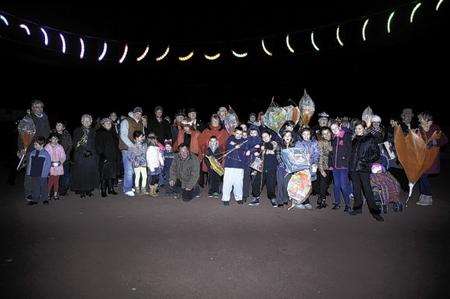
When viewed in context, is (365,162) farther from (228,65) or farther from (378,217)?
(228,65)

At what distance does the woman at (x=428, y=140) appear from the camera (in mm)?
8102

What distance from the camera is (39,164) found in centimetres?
781

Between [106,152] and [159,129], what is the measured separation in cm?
195

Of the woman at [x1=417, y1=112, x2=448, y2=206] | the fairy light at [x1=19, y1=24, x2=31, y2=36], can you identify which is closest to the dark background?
the fairy light at [x1=19, y1=24, x2=31, y2=36]

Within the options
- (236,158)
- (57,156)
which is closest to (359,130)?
(236,158)

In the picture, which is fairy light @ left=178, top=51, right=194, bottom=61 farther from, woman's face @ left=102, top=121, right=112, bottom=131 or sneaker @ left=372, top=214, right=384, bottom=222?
sneaker @ left=372, top=214, right=384, bottom=222

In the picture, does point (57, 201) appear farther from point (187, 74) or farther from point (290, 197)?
point (187, 74)

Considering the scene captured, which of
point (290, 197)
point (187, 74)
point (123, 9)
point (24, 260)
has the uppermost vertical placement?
point (123, 9)

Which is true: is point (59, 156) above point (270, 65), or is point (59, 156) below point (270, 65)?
below

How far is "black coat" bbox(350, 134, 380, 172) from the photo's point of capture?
22.9ft

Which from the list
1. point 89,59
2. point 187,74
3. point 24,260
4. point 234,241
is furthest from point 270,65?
point 24,260

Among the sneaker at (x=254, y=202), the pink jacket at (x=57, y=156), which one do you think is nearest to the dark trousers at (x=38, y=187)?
the pink jacket at (x=57, y=156)

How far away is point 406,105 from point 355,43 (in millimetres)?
5029

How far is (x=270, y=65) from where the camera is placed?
18.7 metres
